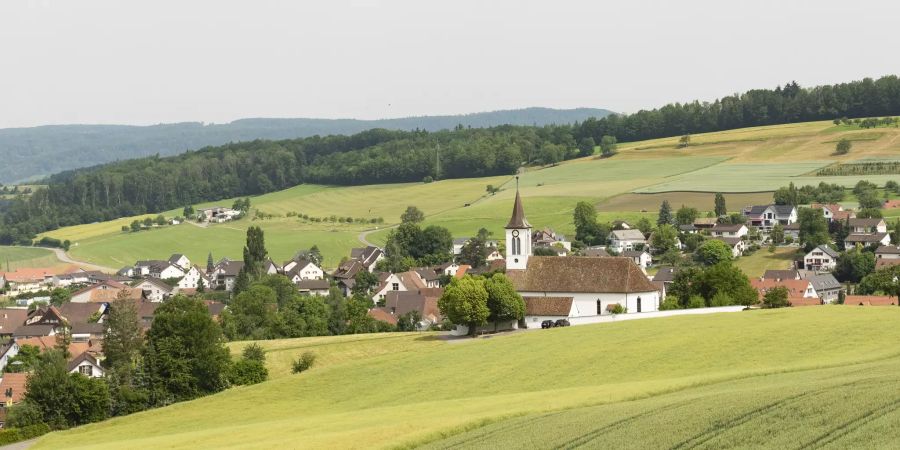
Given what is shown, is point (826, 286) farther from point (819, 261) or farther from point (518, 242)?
point (518, 242)

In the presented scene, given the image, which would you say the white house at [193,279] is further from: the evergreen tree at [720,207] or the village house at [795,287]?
the village house at [795,287]

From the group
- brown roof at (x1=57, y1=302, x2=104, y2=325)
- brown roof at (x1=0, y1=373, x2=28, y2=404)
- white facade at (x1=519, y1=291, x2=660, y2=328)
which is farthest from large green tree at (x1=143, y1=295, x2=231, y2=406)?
brown roof at (x1=57, y1=302, x2=104, y2=325)

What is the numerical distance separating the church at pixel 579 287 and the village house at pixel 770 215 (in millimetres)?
67563

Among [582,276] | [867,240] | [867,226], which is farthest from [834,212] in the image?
[582,276]

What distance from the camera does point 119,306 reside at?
76188mm

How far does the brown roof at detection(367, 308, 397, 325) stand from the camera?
4085 inches

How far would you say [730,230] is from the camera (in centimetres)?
14175

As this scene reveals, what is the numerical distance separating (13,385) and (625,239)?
87.9 meters

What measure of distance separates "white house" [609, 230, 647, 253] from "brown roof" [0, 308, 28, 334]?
2852 inches

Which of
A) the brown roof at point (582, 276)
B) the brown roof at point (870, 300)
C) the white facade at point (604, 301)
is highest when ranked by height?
the brown roof at point (582, 276)

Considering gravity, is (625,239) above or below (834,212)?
below

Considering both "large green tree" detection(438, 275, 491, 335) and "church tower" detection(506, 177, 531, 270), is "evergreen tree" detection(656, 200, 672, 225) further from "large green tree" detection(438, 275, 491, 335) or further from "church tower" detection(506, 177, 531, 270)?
"large green tree" detection(438, 275, 491, 335)

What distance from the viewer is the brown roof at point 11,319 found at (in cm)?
11625

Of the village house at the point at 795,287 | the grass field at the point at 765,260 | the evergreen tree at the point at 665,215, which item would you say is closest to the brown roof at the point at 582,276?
the village house at the point at 795,287
